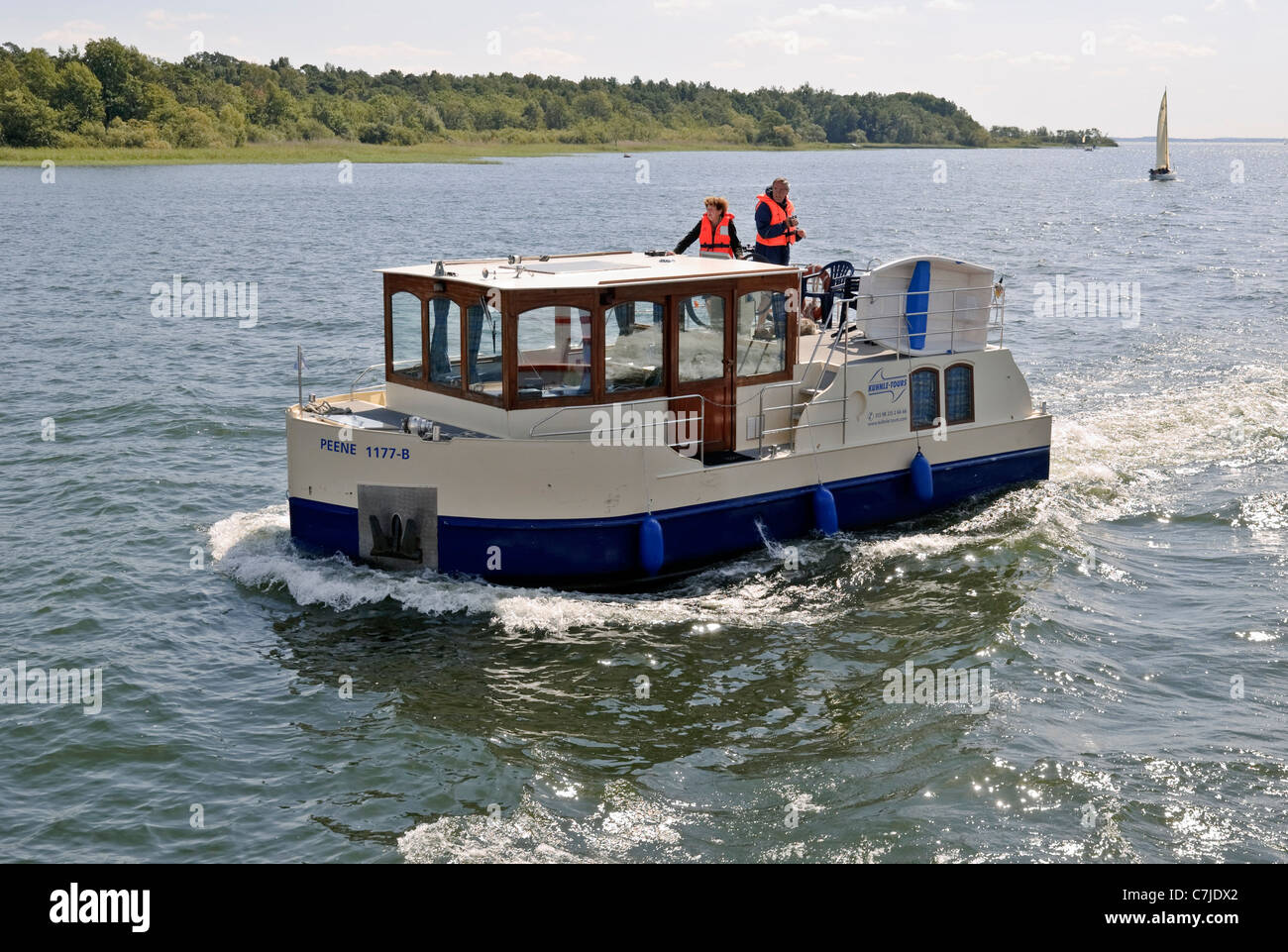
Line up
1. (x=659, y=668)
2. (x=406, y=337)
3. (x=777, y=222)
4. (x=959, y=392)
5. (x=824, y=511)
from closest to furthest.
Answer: (x=659, y=668) → (x=406, y=337) → (x=824, y=511) → (x=959, y=392) → (x=777, y=222)

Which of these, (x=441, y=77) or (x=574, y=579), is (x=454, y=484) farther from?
(x=441, y=77)

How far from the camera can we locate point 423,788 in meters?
9.73

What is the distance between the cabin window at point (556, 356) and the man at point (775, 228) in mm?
3819

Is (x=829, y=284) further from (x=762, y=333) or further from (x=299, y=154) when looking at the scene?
(x=299, y=154)

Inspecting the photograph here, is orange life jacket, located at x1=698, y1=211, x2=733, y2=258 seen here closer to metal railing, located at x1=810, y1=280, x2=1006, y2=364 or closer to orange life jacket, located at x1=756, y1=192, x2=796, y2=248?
orange life jacket, located at x1=756, y1=192, x2=796, y2=248

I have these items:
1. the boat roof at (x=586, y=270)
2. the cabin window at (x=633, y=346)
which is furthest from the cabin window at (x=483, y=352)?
the cabin window at (x=633, y=346)

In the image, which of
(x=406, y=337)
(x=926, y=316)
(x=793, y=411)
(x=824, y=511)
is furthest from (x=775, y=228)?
(x=406, y=337)

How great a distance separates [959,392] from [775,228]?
9.51 ft

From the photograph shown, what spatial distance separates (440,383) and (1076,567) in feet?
23.1

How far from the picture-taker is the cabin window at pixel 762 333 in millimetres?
13945

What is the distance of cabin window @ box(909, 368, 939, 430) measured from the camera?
15.3 m

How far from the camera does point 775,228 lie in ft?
52.2

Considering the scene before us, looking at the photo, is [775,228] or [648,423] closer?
[648,423]
